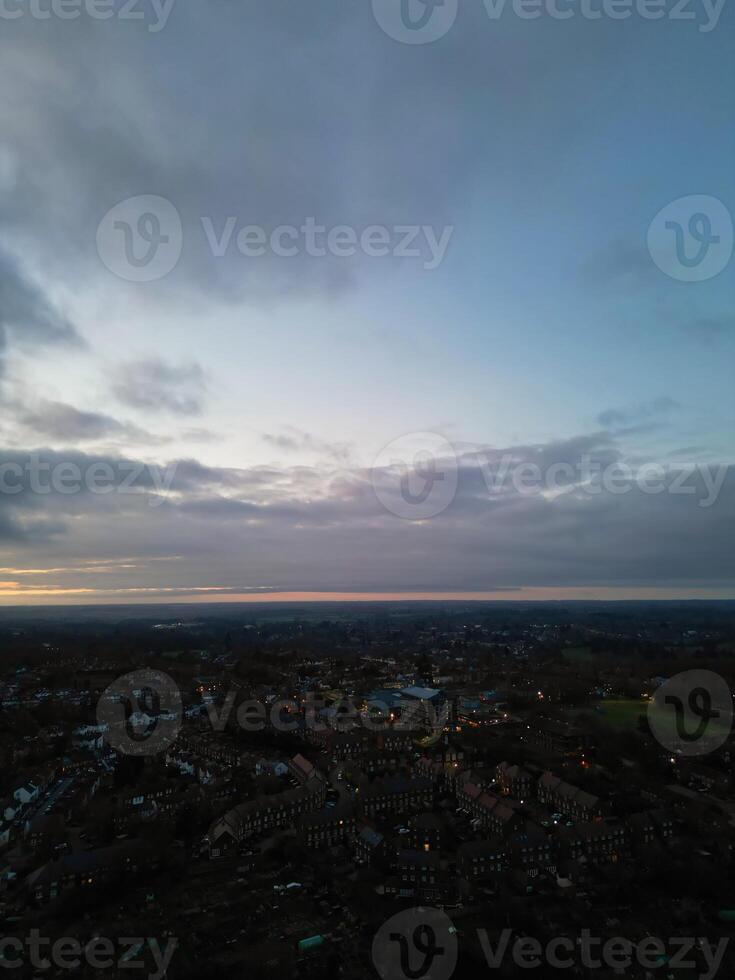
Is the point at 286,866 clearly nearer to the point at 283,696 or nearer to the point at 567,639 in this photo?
the point at 283,696

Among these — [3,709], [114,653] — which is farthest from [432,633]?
[3,709]

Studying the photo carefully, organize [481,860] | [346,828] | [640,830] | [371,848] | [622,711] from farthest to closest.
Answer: [622,711]
[346,828]
[640,830]
[371,848]
[481,860]

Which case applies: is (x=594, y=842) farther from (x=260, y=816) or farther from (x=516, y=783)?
(x=260, y=816)

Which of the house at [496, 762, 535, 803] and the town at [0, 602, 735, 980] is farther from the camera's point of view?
the house at [496, 762, 535, 803]

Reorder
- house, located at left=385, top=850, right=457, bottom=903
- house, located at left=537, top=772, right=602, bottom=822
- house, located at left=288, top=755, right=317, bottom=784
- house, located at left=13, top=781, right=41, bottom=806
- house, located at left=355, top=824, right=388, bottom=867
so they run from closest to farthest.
Result: house, located at left=385, top=850, right=457, bottom=903 < house, located at left=355, top=824, right=388, bottom=867 < house, located at left=537, top=772, right=602, bottom=822 < house, located at left=13, top=781, right=41, bottom=806 < house, located at left=288, top=755, right=317, bottom=784

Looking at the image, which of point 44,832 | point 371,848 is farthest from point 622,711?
point 44,832

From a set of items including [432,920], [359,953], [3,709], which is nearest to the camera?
[359,953]

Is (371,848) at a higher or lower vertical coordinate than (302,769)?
higher

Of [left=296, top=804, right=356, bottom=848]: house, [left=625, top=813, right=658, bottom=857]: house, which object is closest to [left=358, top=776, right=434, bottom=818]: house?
[left=296, top=804, right=356, bottom=848]: house

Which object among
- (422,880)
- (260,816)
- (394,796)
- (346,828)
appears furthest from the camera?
(394,796)

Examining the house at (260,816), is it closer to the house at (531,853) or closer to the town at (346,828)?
the town at (346,828)

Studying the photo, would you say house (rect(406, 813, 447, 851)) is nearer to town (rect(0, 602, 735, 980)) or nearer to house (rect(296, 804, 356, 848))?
town (rect(0, 602, 735, 980))
